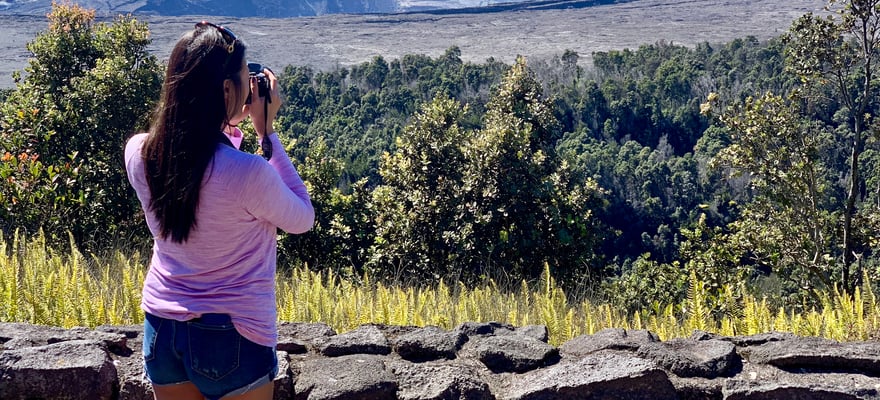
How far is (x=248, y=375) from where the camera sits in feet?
7.22

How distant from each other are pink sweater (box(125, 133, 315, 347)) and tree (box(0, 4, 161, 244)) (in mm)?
6499

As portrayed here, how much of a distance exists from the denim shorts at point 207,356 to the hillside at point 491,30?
85.5 meters

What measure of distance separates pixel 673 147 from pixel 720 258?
5425 centimetres

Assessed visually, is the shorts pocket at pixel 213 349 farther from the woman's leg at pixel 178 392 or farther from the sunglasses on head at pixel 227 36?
the sunglasses on head at pixel 227 36

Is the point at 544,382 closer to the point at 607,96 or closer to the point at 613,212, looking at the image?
the point at 613,212

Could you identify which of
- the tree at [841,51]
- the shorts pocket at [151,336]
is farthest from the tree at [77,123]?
the tree at [841,51]

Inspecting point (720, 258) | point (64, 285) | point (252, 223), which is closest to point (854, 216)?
point (720, 258)

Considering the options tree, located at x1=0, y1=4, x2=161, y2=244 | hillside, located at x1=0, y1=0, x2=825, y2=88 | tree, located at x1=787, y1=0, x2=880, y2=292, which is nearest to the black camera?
tree, located at x1=0, y1=4, x2=161, y2=244

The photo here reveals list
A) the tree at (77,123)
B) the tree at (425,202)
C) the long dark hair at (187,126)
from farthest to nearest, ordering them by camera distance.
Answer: the tree at (425,202) → the tree at (77,123) → the long dark hair at (187,126)

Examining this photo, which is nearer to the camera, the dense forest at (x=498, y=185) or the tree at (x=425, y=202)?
the dense forest at (x=498, y=185)

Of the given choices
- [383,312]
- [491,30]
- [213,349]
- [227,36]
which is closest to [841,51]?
[383,312]

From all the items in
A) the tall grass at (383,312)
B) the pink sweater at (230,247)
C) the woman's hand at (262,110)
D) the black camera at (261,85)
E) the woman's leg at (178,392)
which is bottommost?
the tall grass at (383,312)

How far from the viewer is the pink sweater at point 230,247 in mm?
2146

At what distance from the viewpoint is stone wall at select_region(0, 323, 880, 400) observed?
312cm
